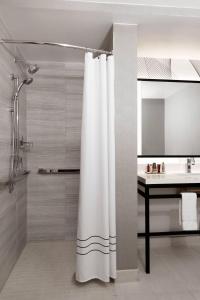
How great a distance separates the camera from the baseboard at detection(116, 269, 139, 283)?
2.12 meters

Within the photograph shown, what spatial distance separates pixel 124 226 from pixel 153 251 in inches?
35.3

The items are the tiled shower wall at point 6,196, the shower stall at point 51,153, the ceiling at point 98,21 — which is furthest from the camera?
the shower stall at point 51,153

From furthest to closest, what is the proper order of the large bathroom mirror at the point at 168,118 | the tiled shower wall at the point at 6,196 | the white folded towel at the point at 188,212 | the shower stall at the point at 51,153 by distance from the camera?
the shower stall at the point at 51,153
the large bathroom mirror at the point at 168,118
the white folded towel at the point at 188,212
the tiled shower wall at the point at 6,196

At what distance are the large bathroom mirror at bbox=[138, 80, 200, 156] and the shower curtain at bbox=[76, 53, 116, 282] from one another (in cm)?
95

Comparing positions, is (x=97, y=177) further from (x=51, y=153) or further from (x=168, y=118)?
(x=168, y=118)

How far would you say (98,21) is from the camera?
2.08 m

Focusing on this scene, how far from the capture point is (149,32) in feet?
7.51

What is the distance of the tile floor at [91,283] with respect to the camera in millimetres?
1923

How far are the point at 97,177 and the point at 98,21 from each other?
134 centimetres

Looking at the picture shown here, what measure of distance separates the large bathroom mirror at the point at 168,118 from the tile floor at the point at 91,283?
120cm

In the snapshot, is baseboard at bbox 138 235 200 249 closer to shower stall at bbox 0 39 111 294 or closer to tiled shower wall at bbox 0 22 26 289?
shower stall at bbox 0 39 111 294

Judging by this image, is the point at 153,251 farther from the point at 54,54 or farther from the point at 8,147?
the point at 54,54

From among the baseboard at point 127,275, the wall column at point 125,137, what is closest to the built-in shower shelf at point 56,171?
the wall column at point 125,137

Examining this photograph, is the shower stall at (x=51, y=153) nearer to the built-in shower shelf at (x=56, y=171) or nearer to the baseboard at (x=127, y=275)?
the built-in shower shelf at (x=56, y=171)
